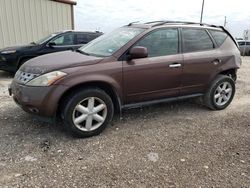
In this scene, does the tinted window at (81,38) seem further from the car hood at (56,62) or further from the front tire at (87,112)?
the front tire at (87,112)

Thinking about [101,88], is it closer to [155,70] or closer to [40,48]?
[155,70]

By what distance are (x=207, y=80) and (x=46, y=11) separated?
961 centimetres

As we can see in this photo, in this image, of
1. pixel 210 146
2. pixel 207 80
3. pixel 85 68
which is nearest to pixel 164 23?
pixel 207 80

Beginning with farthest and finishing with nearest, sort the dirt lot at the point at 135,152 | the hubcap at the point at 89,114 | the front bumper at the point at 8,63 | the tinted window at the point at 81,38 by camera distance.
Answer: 1. the tinted window at the point at 81,38
2. the front bumper at the point at 8,63
3. the hubcap at the point at 89,114
4. the dirt lot at the point at 135,152

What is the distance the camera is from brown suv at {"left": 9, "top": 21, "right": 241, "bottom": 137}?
372cm

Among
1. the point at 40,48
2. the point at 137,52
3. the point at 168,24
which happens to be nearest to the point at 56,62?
the point at 137,52

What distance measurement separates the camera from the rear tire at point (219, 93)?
5.14 meters

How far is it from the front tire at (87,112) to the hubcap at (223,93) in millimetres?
2324

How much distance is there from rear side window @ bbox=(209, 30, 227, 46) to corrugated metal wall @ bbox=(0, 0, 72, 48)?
9025 mm

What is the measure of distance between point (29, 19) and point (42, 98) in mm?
9441

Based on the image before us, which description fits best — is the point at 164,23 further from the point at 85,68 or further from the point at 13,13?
the point at 13,13

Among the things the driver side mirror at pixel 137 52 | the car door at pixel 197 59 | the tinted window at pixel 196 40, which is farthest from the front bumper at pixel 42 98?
the tinted window at pixel 196 40

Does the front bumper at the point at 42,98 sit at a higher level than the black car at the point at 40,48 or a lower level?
lower

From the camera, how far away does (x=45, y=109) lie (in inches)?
144
